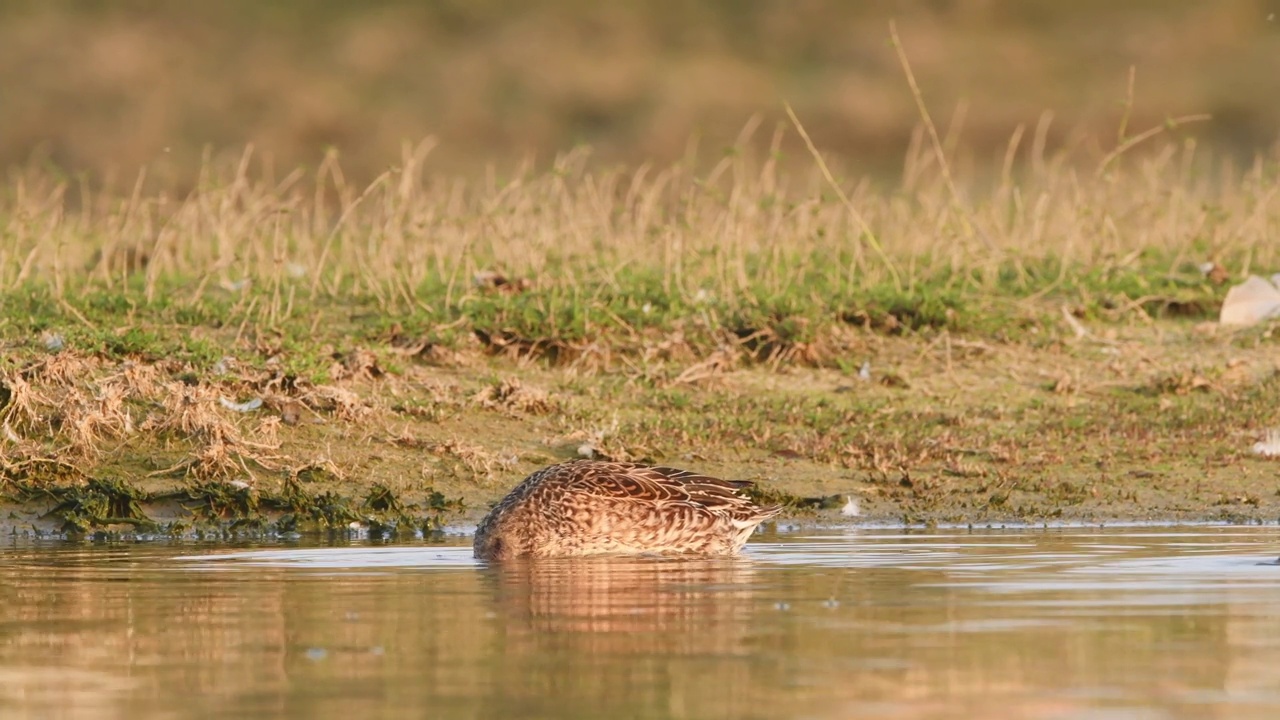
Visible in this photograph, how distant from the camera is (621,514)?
10.4 metres

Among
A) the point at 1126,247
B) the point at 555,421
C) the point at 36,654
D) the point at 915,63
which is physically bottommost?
the point at 36,654

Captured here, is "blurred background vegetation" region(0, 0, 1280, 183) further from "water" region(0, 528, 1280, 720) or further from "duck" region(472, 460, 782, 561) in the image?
"water" region(0, 528, 1280, 720)

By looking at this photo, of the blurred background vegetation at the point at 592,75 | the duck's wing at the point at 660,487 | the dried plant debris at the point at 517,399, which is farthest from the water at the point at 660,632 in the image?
the blurred background vegetation at the point at 592,75

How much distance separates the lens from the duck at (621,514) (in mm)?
10164

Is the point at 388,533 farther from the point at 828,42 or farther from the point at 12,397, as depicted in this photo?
the point at 828,42

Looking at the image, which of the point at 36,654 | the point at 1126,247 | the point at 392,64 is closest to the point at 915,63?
the point at 392,64

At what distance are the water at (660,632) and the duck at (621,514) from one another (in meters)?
0.27

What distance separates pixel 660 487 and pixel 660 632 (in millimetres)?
3318

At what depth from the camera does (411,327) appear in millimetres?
13766

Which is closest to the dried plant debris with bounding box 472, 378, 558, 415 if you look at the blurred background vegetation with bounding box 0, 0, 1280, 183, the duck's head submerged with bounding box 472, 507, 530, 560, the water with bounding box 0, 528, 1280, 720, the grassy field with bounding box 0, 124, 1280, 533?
the grassy field with bounding box 0, 124, 1280, 533

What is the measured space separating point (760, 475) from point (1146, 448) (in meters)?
2.06

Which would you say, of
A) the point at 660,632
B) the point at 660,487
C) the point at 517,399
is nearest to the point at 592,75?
the point at 517,399

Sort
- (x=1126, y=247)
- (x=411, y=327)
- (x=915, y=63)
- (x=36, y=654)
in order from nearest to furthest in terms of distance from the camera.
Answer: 1. (x=36, y=654)
2. (x=411, y=327)
3. (x=1126, y=247)
4. (x=915, y=63)

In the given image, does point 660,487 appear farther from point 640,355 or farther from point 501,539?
point 640,355
